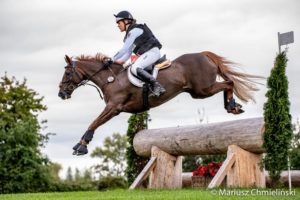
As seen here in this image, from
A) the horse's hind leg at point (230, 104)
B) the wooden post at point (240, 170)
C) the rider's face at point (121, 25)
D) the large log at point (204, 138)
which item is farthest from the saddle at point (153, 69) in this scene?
the wooden post at point (240, 170)

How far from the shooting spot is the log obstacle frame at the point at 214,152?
945cm

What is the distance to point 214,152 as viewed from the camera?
1038 cm

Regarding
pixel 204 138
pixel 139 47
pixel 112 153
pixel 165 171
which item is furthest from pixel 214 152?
pixel 112 153

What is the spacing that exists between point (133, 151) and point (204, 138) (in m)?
2.70

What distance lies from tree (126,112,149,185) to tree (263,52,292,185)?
4.86m

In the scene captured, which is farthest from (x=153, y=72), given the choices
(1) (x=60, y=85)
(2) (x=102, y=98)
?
(1) (x=60, y=85)

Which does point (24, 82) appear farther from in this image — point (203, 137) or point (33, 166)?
point (203, 137)

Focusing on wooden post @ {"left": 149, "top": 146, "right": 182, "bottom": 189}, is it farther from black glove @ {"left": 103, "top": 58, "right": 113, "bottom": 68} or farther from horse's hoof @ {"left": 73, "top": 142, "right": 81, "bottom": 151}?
horse's hoof @ {"left": 73, "top": 142, "right": 81, "bottom": 151}

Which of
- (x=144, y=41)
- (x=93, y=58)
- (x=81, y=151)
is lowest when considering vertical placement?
(x=81, y=151)

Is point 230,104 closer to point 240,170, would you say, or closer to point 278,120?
point 278,120

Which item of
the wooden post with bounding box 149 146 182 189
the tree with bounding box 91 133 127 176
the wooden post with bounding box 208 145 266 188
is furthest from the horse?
the tree with bounding box 91 133 127 176

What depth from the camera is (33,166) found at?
18.1 meters

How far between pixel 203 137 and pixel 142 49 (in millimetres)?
Result: 3493

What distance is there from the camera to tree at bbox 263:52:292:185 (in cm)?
785
